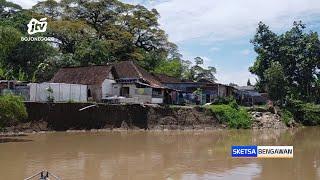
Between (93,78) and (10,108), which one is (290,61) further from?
(10,108)

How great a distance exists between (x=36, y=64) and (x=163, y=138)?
20625 mm

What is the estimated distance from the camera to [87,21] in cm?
5403

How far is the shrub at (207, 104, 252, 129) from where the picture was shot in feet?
133

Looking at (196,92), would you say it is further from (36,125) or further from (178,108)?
(36,125)

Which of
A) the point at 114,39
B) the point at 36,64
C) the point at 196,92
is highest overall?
the point at 114,39

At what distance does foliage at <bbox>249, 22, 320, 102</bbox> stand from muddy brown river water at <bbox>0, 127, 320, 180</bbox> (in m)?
23.5

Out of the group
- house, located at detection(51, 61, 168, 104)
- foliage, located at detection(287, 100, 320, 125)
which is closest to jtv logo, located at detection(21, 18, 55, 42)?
house, located at detection(51, 61, 168, 104)

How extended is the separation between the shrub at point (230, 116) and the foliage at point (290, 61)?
28.3ft

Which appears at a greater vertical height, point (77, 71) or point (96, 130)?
point (77, 71)

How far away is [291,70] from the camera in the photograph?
52406 millimetres

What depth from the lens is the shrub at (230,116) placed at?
1602 inches

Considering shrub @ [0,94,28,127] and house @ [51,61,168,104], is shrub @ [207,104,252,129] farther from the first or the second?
shrub @ [0,94,28,127]

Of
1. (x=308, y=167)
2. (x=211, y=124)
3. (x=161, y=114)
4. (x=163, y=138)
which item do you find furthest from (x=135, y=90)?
(x=308, y=167)

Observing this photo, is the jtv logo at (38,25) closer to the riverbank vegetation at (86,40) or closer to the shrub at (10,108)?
the riverbank vegetation at (86,40)
